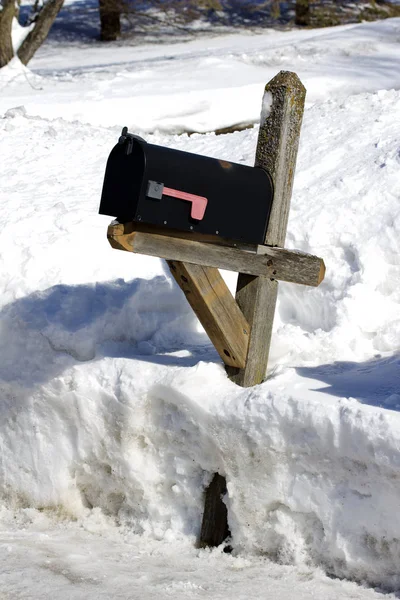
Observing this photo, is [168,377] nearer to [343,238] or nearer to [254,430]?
[254,430]

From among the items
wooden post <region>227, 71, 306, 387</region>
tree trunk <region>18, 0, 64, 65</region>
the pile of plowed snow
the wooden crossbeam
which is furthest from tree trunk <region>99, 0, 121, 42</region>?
the wooden crossbeam

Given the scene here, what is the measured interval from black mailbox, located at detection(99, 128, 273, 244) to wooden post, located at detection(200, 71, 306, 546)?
199 millimetres

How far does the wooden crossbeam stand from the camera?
12.6ft

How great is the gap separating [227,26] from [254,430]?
16.5m

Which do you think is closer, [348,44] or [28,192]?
[28,192]

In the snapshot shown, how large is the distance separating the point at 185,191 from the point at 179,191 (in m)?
0.03

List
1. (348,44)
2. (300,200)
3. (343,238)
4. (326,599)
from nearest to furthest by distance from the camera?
(326,599), (343,238), (300,200), (348,44)

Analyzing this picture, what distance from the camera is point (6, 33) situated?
11.9 meters

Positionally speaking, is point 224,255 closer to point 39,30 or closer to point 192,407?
point 192,407

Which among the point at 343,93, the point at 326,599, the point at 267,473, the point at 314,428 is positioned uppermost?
the point at 343,93

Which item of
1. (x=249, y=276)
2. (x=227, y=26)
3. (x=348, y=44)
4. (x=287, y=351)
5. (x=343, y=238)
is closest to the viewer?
(x=249, y=276)

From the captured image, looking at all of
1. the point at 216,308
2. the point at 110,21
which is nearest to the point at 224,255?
the point at 216,308

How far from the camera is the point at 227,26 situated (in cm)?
1920

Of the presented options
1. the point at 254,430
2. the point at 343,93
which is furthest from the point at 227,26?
the point at 254,430
